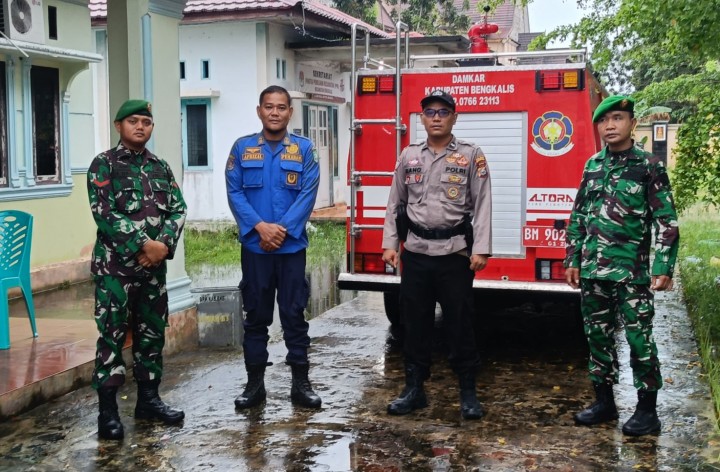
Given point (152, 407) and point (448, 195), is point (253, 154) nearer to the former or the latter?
point (448, 195)

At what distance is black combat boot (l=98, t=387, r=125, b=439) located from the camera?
16.4 feet

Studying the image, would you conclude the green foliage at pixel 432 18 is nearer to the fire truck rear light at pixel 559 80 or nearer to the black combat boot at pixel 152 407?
the fire truck rear light at pixel 559 80

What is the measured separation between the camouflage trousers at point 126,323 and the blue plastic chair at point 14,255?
189 cm

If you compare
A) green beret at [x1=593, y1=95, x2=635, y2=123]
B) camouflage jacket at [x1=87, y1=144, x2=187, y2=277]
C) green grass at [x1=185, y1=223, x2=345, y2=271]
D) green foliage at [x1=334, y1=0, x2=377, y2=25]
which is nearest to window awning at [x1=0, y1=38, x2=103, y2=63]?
green grass at [x1=185, y1=223, x2=345, y2=271]

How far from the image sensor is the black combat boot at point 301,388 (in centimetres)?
561

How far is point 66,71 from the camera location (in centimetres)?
1010

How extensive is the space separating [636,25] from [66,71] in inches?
251

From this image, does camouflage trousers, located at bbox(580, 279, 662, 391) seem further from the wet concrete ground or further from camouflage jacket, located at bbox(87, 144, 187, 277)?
camouflage jacket, located at bbox(87, 144, 187, 277)

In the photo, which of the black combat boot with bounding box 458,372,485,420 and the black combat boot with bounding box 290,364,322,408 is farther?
the black combat boot with bounding box 290,364,322,408

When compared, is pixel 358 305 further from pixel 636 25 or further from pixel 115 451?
pixel 115 451

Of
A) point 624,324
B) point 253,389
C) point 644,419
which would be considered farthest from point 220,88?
point 644,419

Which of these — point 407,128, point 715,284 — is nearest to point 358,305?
point 407,128

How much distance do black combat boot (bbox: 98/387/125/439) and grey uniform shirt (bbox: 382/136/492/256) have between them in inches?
74.9

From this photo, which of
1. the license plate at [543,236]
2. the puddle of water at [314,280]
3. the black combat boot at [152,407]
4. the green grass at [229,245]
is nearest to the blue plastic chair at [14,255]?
the black combat boot at [152,407]
